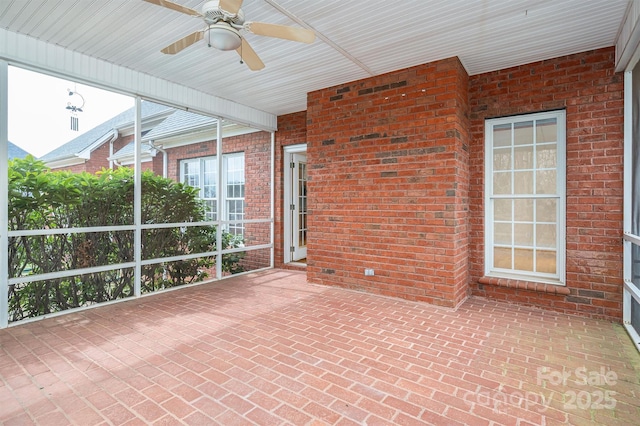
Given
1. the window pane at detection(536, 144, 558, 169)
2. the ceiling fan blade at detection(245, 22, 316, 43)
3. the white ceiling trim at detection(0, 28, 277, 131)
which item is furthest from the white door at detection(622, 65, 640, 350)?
the white ceiling trim at detection(0, 28, 277, 131)

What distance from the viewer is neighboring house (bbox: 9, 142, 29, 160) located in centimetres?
344

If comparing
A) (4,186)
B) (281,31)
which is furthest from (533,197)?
(4,186)

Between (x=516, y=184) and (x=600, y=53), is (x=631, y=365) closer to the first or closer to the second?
(x=516, y=184)

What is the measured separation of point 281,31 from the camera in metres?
2.62

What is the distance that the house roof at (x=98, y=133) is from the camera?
3.87 metres

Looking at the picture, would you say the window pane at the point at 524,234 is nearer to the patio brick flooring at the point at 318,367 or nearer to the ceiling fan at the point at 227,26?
the patio brick flooring at the point at 318,367

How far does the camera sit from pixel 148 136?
498 cm

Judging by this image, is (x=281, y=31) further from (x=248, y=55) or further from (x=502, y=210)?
(x=502, y=210)

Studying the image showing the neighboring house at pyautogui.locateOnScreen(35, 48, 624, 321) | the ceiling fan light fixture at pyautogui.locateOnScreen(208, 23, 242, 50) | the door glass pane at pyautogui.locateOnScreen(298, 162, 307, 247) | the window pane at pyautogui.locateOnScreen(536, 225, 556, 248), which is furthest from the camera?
the door glass pane at pyautogui.locateOnScreen(298, 162, 307, 247)

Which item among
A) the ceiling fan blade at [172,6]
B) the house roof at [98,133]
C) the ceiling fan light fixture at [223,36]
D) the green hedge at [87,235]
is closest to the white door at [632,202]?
the ceiling fan light fixture at [223,36]

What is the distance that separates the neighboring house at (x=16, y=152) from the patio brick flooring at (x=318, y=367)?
1.82 m

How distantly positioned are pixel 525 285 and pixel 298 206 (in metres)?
4.29

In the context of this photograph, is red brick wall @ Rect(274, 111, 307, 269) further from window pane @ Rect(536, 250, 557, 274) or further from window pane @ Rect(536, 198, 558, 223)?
window pane @ Rect(536, 198, 558, 223)

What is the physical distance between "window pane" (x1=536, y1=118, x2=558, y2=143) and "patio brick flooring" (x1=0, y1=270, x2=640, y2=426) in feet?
6.94
